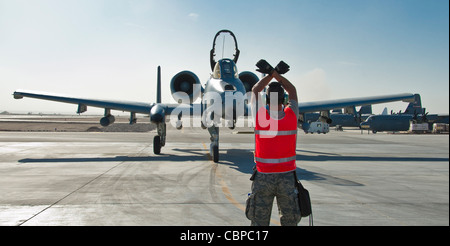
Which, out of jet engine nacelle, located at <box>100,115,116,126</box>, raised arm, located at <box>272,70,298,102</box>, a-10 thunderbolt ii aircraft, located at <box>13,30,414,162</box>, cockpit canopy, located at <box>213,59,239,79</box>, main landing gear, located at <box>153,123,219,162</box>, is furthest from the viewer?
jet engine nacelle, located at <box>100,115,116,126</box>

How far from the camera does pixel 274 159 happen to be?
3473 mm

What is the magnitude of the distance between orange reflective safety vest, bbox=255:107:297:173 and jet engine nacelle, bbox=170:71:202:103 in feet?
45.8

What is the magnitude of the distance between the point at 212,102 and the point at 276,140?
28.3 ft

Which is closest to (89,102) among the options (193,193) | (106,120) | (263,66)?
(106,120)

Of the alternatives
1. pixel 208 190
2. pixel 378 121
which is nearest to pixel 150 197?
pixel 208 190

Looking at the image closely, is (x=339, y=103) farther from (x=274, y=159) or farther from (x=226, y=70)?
(x=274, y=159)

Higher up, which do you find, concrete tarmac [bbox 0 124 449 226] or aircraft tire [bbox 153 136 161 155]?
aircraft tire [bbox 153 136 161 155]

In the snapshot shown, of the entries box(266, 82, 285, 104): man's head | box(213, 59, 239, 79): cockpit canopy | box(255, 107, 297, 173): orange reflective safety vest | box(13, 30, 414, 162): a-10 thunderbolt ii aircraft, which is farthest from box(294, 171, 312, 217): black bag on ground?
box(213, 59, 239, 79): cockpit canopy

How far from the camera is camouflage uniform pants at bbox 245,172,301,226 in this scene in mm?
3408

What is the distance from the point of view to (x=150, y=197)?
655 centimetres

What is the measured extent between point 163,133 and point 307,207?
13.3 meters

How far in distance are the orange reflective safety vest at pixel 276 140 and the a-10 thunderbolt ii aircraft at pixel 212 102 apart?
7714 millimetres

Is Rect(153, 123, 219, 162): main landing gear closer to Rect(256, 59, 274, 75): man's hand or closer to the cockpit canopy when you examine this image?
the cockpit canopy
